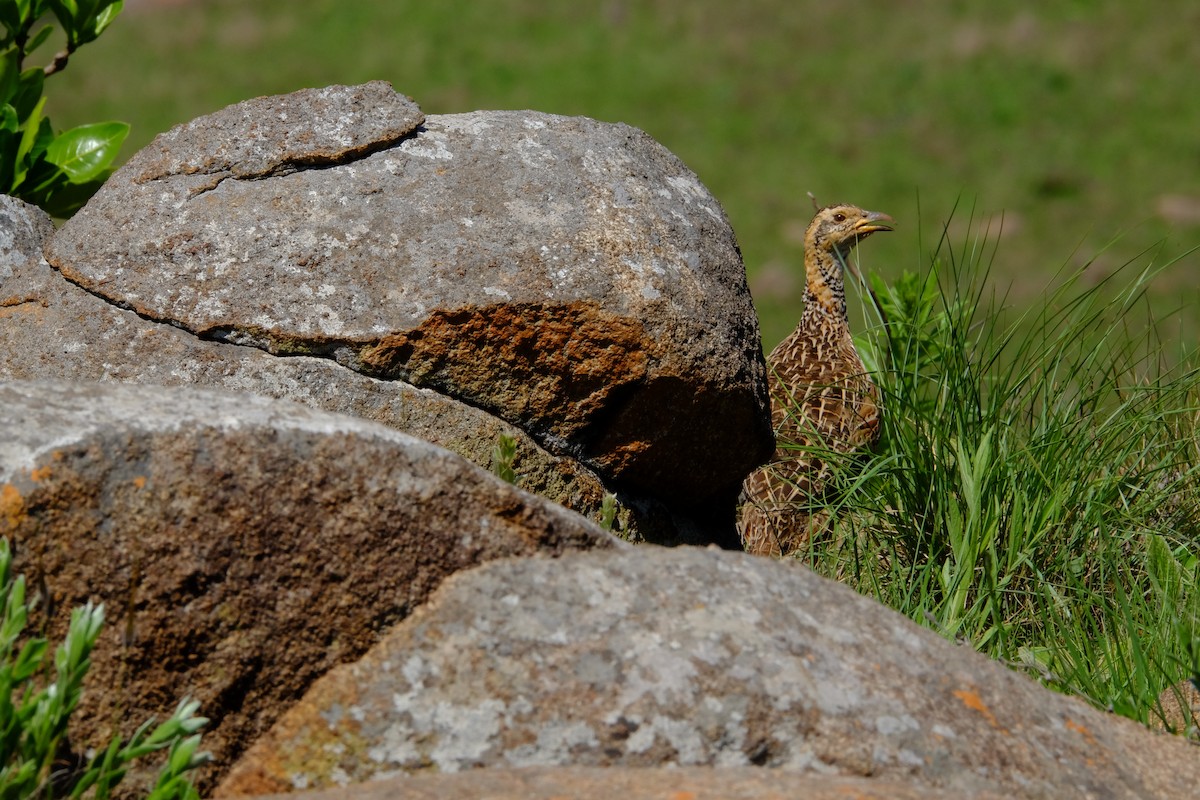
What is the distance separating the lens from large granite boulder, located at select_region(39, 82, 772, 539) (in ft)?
11.7

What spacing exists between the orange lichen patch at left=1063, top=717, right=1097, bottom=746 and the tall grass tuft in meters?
0.81

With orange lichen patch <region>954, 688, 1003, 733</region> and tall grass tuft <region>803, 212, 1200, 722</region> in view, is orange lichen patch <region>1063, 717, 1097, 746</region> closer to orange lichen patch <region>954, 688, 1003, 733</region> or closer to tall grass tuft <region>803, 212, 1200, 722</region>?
orange lichen patch <region>954, 688, 1003, 733</region>

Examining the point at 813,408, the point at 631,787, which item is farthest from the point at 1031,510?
the point at 631,787

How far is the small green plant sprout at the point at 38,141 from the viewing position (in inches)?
175

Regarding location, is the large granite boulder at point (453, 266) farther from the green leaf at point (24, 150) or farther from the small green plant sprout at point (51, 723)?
the small green plant sprout at point (51, 723)

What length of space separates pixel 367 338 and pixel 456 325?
219mm

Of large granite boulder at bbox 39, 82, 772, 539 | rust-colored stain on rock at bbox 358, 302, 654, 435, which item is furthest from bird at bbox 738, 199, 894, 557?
rust-colored stain on rock at bbox 358, 302, 654, 435

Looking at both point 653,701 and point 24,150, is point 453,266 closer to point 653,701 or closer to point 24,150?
point 653,701

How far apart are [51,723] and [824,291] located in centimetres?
403

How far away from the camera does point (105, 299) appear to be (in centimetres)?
365

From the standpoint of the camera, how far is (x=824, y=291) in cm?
564

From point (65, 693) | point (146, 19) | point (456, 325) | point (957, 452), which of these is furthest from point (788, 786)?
point (146, 19)

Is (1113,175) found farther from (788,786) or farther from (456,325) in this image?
(788,786)

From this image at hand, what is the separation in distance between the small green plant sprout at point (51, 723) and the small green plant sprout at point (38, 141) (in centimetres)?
260
